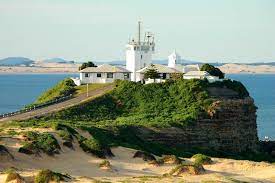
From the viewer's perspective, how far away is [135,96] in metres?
67.2

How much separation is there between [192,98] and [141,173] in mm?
27417

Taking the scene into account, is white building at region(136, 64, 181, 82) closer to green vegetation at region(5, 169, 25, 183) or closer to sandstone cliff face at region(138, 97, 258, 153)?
sandstone cliff face at region(138, 97, 258, 153)

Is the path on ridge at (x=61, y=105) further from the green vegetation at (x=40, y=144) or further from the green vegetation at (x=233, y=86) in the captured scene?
the green vegetation at (x=40, y=144)

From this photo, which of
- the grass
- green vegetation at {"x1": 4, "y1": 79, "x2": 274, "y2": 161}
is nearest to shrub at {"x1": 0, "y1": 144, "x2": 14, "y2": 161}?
green vegetation at {"x1": 4, "y1": 79, "x2": 274, "y2": 161}

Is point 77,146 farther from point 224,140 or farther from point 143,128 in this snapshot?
point 224,140

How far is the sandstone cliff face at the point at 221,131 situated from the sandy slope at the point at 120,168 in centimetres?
1266

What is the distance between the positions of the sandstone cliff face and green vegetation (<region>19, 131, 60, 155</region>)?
14.7 m

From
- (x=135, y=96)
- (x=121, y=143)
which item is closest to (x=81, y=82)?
(x=135, y=96)

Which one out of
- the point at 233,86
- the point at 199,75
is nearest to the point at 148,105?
the point at 199,75

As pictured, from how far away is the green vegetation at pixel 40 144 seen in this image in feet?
127

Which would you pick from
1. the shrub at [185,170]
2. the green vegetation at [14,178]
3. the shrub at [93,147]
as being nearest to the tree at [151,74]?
the shrub at [93,147]

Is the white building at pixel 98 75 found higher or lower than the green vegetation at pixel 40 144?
higher

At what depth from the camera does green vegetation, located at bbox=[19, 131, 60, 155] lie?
38609 millimetres

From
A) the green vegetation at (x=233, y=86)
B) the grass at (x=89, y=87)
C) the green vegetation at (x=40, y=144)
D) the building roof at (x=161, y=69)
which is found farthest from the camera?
the building roof at (x=161, y=69)
